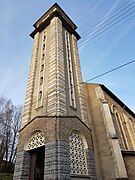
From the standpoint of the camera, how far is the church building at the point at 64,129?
30.0ft

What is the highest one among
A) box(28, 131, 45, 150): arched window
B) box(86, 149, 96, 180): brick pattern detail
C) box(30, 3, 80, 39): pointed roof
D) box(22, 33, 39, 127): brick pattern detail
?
box(30, 3, 80, 39): pointed roof

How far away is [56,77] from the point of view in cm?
1191

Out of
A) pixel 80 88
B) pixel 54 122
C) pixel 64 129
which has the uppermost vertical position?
pixel 80 88

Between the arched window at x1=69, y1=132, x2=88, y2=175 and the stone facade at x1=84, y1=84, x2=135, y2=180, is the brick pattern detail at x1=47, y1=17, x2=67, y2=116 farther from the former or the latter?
the stone facade at x1=84, y1=84, x2=135, y2=180

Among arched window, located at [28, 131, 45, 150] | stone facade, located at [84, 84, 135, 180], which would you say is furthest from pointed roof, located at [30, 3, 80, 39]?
arched window, located at [28, 131, 45, 150]

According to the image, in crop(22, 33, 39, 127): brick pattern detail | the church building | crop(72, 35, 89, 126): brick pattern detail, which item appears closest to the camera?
the church building

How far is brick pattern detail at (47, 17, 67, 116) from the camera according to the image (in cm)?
1047

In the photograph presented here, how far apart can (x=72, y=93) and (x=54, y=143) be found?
198 inches

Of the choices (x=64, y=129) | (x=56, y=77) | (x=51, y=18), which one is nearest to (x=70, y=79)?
(x=56, y=77)

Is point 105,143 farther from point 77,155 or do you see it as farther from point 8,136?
point 8,136

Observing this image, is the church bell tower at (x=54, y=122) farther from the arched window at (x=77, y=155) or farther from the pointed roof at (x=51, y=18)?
the pointed roof at (x=51, y=18)

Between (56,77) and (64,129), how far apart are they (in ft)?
13.6

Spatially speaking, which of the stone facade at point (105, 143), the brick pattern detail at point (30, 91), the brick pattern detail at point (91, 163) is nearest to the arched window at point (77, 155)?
the brick pattern detail at point (91, 163)

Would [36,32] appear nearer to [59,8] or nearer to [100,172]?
[59,8]
